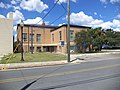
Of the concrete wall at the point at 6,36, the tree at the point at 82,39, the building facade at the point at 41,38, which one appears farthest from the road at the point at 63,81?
the building facade at the point at 41,38

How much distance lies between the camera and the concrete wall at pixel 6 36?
129 ft

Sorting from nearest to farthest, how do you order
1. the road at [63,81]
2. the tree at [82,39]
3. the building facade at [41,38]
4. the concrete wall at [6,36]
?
the road at [63,81], the concrete wall at [6,36], the tree at [82,39], the building facade at [41,38]

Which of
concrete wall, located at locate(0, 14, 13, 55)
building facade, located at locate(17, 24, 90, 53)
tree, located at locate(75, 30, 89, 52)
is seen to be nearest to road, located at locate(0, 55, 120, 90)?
concrete wall, located at locate(0, 14, 13, 55)

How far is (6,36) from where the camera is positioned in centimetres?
4028

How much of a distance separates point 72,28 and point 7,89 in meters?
42.7

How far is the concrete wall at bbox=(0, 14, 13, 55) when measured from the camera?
129ft

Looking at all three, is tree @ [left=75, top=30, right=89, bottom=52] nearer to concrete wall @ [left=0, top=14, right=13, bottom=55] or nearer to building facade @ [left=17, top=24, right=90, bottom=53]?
building facade @ [left=17, top=24, right=90, bottom=53]

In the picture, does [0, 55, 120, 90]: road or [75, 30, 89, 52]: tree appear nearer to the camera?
[0, 55, 120, 90]: road

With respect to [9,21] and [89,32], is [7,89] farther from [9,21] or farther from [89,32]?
[89,32]

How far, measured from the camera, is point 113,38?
207 ft

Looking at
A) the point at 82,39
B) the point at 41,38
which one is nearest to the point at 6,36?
the point at 82,39

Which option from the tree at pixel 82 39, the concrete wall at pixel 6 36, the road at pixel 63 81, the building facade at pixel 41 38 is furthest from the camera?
the building facade at pixel 41 38

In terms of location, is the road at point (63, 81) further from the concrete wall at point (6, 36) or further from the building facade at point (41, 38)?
the building facade at point (41, 38)

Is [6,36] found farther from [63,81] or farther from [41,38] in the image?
[63,81]
